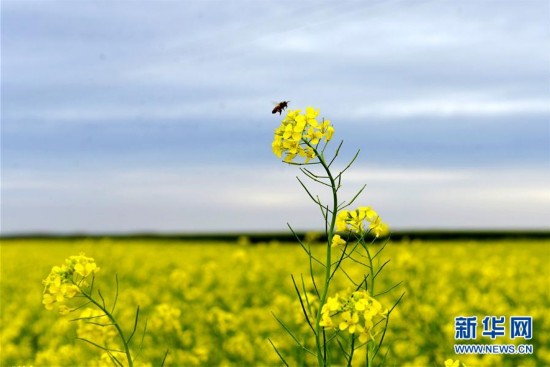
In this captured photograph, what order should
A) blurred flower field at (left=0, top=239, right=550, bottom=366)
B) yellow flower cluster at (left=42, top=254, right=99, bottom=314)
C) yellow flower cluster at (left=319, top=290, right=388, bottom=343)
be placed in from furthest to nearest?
blurred flower field at (left=0, top=239, right=550, bottom=366) < yellow flower cluster at (left=42, top=254, right=99, bottom=314) < yellow flower cluster at (left=319, top=290, right=388, bottom=343)

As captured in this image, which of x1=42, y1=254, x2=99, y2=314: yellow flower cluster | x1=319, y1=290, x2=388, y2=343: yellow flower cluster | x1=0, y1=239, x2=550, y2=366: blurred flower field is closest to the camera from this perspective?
x1=319, y1=290, x2=388, y2=343: yellow flower cluster

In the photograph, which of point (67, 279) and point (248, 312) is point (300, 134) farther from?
point (248, 312)

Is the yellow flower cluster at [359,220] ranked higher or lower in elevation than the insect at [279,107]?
lower

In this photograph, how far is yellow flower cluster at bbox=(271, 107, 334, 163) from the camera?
1950 mm

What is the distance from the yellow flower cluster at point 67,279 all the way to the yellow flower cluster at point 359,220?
0.85 m

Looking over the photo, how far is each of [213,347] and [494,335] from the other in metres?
2.71

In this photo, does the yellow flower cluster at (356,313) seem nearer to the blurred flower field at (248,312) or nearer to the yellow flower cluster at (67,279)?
the yellow flower cluster at (67,279)

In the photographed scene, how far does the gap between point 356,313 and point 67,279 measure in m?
1.00

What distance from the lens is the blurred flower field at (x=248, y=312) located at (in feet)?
17.8

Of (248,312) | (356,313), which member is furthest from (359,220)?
(248,312)

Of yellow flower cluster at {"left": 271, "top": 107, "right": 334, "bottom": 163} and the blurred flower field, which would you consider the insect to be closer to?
yellow flower cluster at {"left": 271, "top": 107, "right": 334, "bottom": 163}

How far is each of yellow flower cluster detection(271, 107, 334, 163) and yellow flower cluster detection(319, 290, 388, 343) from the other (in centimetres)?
44

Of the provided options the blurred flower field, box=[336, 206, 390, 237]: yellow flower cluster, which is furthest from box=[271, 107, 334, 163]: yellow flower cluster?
the blurred flower field

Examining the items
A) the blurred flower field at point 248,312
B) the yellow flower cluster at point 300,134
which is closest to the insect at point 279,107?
the yellow flower cluster at point 300,134
